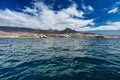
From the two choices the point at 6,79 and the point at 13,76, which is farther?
the point at 13,76

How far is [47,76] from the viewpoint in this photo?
476 inches

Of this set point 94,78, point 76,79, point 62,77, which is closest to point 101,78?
point 94,78

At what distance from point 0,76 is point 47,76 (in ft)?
15.6

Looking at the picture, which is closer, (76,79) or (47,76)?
(76,79)

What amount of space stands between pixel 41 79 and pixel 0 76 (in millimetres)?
4257

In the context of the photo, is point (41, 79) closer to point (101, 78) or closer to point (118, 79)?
point (101, 78)

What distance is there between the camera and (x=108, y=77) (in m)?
11.9

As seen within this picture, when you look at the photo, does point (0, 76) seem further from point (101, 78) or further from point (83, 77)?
point (101, 78)

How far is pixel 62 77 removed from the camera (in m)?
11.8

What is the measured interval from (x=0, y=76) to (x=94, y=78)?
9.49 meters

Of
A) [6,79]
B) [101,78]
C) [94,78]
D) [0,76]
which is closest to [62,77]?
[94,78]

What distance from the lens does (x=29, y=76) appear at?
Result: 12.0 meters

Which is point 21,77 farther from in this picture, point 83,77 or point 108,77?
point 108,77

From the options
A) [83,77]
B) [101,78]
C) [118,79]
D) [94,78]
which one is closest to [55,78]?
[83,77]
